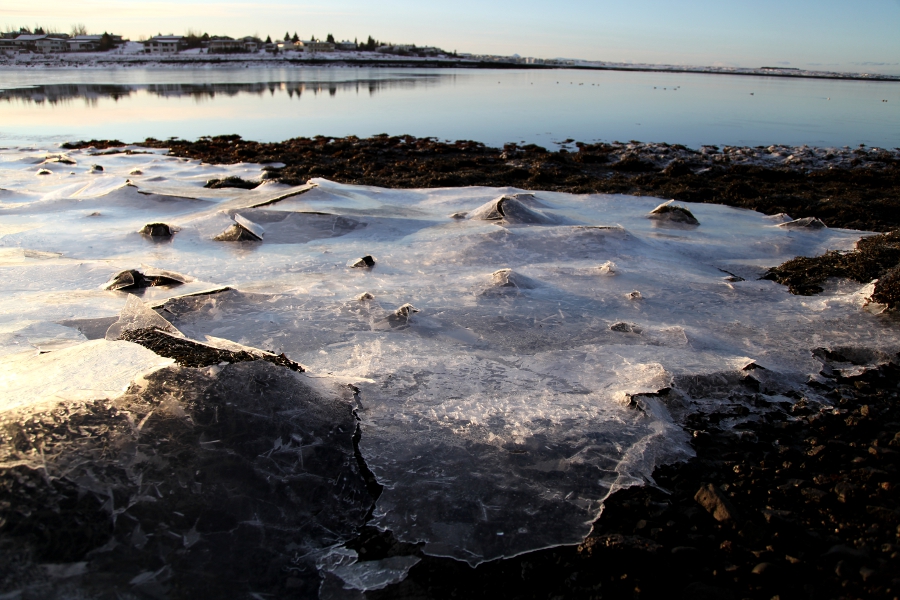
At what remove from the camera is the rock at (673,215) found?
725cm

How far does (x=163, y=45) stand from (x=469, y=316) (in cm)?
10962

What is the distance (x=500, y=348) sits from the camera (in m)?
3.79

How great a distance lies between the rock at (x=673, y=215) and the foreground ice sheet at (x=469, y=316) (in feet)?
0.32

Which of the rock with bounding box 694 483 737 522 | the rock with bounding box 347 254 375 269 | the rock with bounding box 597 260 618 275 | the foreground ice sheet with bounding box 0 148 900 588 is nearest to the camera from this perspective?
the rock with bounding box 694 483 737 522

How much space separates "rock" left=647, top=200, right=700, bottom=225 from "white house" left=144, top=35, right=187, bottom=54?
100m

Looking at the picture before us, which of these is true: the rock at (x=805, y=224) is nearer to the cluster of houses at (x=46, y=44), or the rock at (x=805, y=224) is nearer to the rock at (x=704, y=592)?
the rock at (x=704, y=592)

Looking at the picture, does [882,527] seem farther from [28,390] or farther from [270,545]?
[28,390]

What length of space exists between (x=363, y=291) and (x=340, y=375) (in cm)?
147

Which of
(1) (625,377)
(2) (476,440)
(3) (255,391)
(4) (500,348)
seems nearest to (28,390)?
(3) (255,391)

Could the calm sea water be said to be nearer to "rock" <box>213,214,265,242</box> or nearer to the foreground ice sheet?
the foreground ice sheet

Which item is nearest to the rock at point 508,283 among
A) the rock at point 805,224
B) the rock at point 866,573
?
the rock at point 866,573

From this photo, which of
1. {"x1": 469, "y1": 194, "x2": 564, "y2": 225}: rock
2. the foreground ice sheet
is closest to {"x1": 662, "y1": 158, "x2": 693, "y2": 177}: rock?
the foreground ice sheet

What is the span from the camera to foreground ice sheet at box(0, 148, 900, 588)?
99.0 inches

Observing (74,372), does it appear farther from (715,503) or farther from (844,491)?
(844,491)
